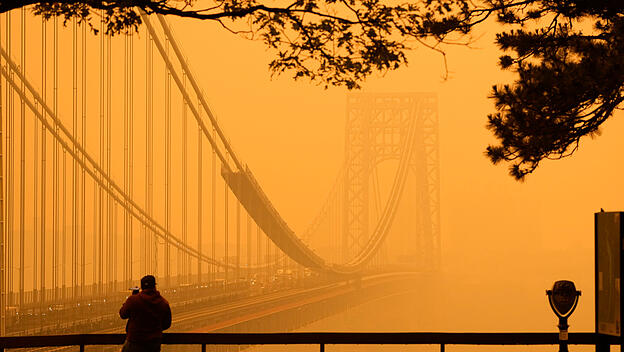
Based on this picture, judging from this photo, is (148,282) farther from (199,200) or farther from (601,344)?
(199,200)

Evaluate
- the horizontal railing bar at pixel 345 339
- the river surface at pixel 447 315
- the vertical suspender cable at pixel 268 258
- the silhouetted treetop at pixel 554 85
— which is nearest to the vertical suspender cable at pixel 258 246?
the vertical suspender cable at pixel 268 258

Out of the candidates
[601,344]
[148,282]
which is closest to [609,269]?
[601,344]

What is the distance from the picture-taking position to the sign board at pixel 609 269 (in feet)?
21.9

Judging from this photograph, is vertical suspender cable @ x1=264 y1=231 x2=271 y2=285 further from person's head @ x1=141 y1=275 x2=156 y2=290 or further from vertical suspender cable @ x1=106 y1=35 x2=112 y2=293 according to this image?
person's head @ x1=141 y1=275 x2=156 y2=290

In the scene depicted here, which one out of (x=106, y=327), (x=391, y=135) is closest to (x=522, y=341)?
(x=106, y=327)

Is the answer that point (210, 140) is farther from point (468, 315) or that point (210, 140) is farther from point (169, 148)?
point (468, 315)

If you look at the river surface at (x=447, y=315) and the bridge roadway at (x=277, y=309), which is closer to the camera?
the bridge roadway at (x=277, y=309)

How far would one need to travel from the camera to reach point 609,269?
6.75 m

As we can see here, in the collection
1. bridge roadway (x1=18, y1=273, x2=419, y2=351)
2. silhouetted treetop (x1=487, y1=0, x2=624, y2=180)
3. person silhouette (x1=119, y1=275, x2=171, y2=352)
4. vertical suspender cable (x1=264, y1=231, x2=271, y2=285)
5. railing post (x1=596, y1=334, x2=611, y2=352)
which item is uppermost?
silhouetted treetop (x1=487, y1=0, x2=624, y2=180)

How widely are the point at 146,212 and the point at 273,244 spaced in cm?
1840

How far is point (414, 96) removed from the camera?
262 feet

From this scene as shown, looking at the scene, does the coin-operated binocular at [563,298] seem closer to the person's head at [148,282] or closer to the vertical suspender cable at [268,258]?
the person's head at [148,282]

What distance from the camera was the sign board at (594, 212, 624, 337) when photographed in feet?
21.9

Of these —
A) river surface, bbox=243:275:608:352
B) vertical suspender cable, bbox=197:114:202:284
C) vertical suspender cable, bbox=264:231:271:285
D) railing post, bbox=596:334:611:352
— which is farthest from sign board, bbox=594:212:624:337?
vertical suspender cable, bbox=264:231:271:285
